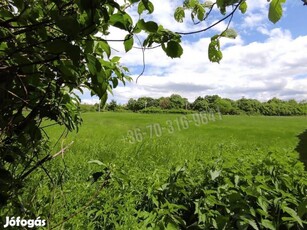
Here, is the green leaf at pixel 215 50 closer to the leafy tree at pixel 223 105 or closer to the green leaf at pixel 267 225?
the green leaf at pixel 267 225

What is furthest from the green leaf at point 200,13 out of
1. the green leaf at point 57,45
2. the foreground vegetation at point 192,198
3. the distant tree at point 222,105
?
the distant tree at point 222,105

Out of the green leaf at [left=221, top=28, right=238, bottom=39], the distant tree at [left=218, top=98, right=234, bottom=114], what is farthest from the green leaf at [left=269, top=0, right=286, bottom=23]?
the distant tree at [left=218, top=98, right=234, bottom=114]

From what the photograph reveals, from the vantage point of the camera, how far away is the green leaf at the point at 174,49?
1068mm

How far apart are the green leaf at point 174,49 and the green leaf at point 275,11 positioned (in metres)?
0.31

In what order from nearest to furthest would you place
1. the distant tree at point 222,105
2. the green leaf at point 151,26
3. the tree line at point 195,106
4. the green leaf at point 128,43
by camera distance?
the green leaf at point 151,26, the green leaf at point 128,43, the distant tree at point 222,105, the tree line at point 195,106

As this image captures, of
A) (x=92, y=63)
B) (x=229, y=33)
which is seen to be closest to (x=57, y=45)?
(x=92, y=63)

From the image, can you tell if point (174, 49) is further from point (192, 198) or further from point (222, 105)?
point (222, 105)

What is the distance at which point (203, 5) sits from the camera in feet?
4.00

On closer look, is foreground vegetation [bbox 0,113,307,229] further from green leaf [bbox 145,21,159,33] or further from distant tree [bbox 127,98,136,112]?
distant tree [bbox 127,98,136,112]

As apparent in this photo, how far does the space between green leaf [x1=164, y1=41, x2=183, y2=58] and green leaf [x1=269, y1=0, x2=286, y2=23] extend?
12.3 inches

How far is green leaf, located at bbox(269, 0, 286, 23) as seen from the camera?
832 mm

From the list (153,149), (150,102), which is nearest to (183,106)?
(150,102)

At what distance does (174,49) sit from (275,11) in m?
0.34

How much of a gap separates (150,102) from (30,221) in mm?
45166
